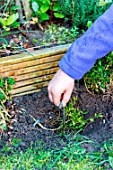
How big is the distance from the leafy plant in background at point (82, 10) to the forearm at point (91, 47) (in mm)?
832

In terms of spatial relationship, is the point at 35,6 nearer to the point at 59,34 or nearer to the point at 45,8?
the point at 45,8

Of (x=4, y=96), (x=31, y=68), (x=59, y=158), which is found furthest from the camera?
(x=31, y=68)

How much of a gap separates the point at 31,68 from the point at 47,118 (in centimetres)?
33

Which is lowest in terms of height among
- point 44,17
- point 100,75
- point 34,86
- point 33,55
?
point 34,86

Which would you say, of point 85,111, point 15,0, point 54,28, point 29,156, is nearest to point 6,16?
point 15,0

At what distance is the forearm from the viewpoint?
1.56 m

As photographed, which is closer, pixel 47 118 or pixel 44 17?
pixel 47 118

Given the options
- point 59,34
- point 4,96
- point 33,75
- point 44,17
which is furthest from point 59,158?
point 44,17

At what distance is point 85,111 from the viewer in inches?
86.2

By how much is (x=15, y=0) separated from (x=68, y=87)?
1.04m

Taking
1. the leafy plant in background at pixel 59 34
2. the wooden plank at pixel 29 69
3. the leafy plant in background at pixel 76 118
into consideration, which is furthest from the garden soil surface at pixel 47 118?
the leafy plant in background at pixel 59 34

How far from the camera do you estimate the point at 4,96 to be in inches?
83.1

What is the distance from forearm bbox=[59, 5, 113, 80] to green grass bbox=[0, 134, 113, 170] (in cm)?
48

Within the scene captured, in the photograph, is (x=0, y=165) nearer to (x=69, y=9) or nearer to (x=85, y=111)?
(x=85, y=111)
